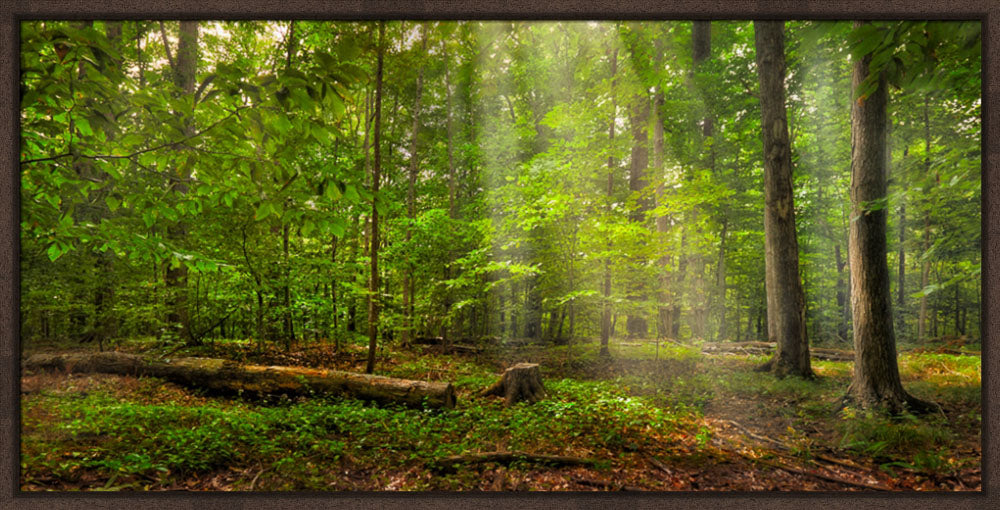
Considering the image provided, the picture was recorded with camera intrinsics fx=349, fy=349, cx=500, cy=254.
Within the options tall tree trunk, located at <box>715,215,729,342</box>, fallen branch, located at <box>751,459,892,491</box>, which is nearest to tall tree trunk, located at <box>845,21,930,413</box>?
fallen branch, located at <box>751,459,892,491</box>

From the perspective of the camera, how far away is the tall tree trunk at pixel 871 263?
6.10 feet

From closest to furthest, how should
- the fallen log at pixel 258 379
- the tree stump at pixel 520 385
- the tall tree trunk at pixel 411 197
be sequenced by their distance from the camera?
the fallen log at pixel 258 379 → the tree stump at pixel 520 385 → the tall tree trunk at pixel 411 197

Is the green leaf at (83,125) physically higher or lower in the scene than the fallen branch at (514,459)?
higher

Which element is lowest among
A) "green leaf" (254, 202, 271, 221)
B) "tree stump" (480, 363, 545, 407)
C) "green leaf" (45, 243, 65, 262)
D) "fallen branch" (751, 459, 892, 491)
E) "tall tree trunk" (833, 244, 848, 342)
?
"fallen branch" (751, 459, 892, 491)

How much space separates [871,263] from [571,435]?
1921mm

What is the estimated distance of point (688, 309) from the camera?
6.54 ft

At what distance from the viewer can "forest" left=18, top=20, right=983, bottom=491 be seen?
1.79m

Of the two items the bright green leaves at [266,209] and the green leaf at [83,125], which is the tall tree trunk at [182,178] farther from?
the bright green leaves at [266,209]

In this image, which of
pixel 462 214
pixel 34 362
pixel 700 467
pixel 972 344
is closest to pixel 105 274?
pixel 34 362

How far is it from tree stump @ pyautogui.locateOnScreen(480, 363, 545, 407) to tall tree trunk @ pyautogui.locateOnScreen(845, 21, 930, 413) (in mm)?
1691

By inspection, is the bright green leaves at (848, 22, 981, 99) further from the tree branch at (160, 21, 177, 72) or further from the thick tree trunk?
the tree branch at (160, 21, 177, 72)

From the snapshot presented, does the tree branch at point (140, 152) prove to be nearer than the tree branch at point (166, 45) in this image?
Yes

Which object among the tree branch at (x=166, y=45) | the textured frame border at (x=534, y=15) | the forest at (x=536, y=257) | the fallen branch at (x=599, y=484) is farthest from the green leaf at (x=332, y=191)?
the fallen branch at (x=599, y=484)

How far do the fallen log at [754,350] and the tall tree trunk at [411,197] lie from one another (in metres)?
1.83
